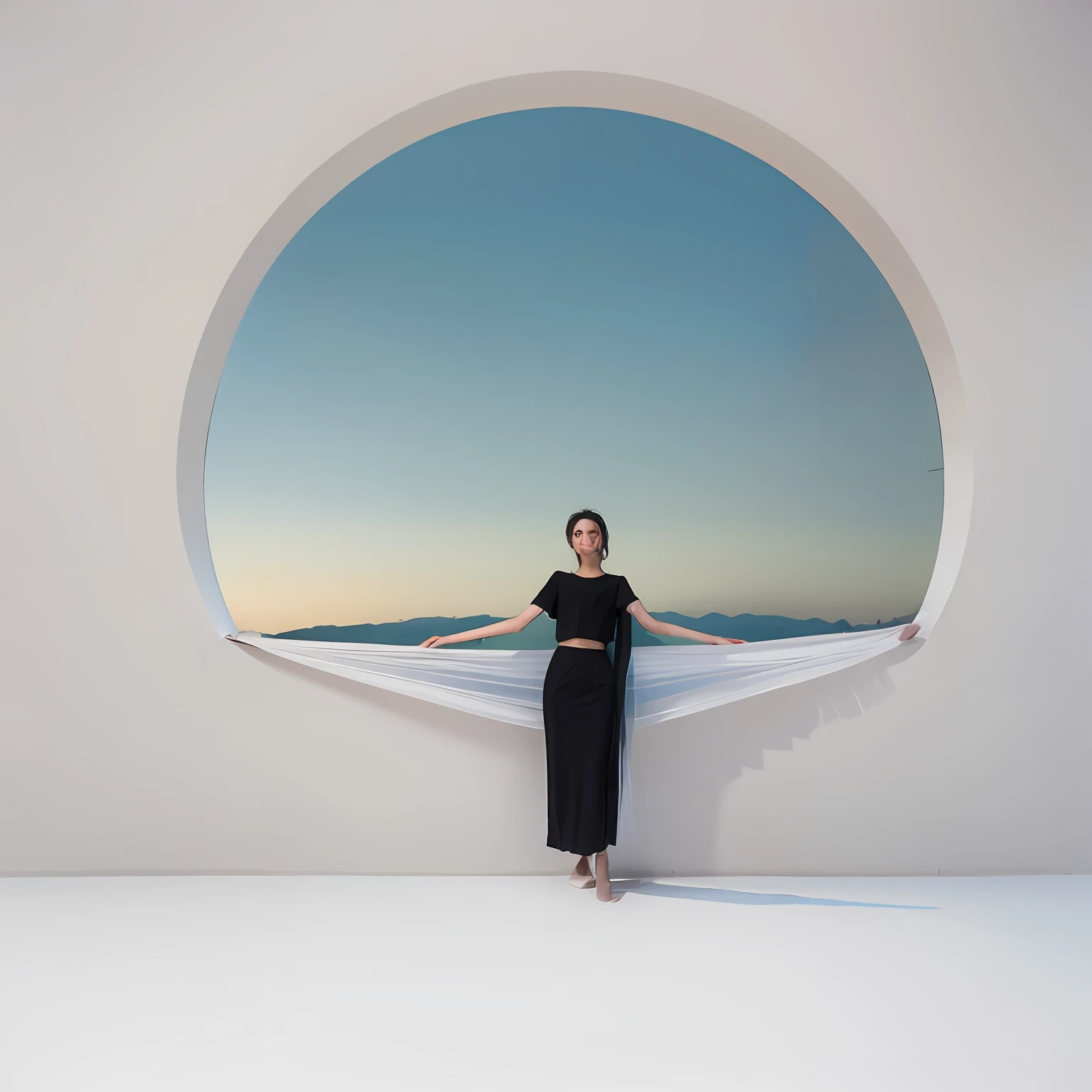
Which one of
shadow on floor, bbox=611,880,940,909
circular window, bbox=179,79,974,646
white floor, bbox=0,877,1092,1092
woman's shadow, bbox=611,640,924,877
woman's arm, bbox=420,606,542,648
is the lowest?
shadow on floor, bbox=611,880,940,909

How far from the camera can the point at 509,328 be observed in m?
Answer: 5.04

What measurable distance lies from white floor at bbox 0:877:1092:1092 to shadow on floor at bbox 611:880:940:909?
0.01 meters

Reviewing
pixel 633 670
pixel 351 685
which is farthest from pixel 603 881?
pixel 351 685

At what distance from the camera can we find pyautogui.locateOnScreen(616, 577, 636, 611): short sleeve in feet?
9.04

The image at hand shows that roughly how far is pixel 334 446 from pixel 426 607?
4.15ft

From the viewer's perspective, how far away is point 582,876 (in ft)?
9.11

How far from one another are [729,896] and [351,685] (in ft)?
5.27

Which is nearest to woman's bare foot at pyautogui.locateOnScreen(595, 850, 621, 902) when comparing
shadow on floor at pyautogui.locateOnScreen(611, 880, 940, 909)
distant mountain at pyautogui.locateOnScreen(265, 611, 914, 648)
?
shadow on floor at pyautogui.locateOnScreen(611, 880, 940, 909)

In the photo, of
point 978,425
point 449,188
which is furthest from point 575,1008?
point 449,188

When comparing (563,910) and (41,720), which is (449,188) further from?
(563,910)

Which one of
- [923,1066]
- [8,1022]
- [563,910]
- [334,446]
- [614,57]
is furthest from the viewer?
[334,446]

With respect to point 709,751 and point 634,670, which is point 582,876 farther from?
point 634,670

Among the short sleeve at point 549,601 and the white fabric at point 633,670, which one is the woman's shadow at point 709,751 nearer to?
the white fabric at point 633,670

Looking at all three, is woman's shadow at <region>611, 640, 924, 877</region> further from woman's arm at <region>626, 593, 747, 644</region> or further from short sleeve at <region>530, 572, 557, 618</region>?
short sleeve at <region>530, 572, 557, 618</region>
